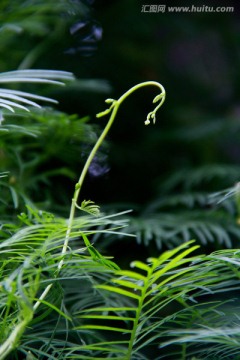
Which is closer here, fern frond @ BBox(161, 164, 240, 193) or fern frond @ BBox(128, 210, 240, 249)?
fern frond @ BBox(128, 210, 240, 249)

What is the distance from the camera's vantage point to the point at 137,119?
1.23 m

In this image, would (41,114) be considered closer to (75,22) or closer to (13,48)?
(13,48)

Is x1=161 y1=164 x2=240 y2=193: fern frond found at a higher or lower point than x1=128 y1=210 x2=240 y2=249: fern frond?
lower

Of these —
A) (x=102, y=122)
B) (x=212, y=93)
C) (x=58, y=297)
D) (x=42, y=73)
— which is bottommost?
(x=212, y=93)

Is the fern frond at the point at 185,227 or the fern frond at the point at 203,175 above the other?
the fern frond at the point at 185,227

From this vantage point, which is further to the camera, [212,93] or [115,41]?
[212,93]

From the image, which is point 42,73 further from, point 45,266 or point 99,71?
point 99,71

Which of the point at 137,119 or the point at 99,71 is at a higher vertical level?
the point at 99,71

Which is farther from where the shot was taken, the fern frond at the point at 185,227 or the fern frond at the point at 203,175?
the fern frond at the point at 203,175

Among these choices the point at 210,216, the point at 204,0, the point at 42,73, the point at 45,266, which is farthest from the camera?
the point at 204,0

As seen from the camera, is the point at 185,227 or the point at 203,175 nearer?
the point at 185,227

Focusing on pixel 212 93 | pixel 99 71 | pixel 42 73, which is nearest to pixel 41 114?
pixel 42 73

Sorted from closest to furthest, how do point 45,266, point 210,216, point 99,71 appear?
point 45,266
point 210,216
point 99,71

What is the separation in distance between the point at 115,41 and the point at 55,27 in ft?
0.91
